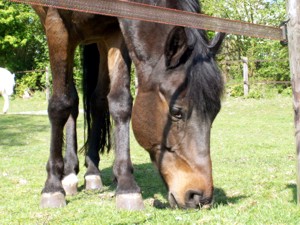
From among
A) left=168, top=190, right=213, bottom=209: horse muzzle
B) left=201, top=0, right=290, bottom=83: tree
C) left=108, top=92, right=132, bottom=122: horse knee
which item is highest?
left=201, top=0, right=290, bottom=83: tree

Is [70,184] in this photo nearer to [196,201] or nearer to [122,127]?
[122,127]

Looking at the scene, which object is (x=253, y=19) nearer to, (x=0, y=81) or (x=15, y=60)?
(x=0, y=81)

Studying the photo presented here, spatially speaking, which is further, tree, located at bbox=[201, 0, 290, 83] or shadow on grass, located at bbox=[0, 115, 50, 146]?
tree, located at bbox=[201, 0, 290, 83]

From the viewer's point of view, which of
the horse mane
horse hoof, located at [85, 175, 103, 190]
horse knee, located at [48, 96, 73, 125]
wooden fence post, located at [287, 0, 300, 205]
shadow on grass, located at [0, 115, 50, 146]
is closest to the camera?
the horse mane

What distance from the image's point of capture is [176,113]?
3.23 meters

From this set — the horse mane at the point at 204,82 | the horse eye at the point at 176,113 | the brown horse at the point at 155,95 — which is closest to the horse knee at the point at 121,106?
the brown horse at the point at 155,95

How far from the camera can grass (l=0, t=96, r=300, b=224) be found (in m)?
3.14

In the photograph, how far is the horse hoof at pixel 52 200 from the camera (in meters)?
3.84

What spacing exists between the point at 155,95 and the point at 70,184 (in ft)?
5.51

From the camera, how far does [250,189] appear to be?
422cm

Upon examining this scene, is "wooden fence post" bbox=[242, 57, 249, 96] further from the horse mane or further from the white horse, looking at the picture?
the horse mane

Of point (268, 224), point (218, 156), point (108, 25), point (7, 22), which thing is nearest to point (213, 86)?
point (268, 224)

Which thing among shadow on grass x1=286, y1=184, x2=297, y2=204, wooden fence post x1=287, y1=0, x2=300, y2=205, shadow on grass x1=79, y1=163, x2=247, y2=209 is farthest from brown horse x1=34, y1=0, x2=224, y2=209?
shadow on grass x1=286, y1=184, x2=297, y2=204

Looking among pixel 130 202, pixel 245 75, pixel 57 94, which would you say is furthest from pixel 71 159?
pixel 245 75
